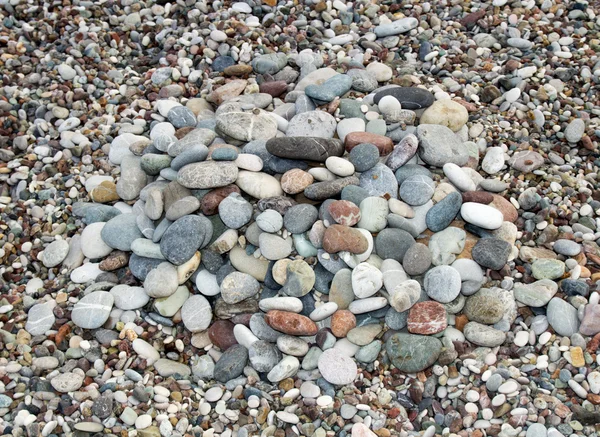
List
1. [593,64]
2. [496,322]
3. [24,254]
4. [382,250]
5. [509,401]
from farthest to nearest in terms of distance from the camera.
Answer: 1. [593,64]
2. [24,254]
3. [382,250]
4. [496,322]
5. [509,401]

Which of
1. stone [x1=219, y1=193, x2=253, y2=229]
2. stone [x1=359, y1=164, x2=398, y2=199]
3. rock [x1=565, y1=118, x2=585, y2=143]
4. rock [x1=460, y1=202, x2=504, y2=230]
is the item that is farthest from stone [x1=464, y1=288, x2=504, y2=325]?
rock [x1=565, y1=118, x2=585, y2=143]

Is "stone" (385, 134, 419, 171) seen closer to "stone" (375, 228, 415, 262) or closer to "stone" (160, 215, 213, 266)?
"stone" (375, 228, 415, 262)

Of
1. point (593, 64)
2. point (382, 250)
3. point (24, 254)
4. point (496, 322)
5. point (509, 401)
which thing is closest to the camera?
point (509, 401)

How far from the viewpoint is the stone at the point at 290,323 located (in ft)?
9.14

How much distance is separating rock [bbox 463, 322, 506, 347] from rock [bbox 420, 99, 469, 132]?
1299 millimetres

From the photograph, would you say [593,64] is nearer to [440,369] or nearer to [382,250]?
[382,250]

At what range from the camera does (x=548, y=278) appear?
294 cm

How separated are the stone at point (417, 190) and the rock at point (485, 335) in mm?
707

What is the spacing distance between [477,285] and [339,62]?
2010 mm

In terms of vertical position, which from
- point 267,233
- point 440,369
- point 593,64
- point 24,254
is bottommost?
point 24,254

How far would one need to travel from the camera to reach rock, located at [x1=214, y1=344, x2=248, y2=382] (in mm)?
2764

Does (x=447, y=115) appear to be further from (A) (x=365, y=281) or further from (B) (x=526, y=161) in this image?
(A) (x=365, y=281)

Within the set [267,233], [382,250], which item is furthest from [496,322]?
[267,233]

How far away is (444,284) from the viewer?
2.85m
